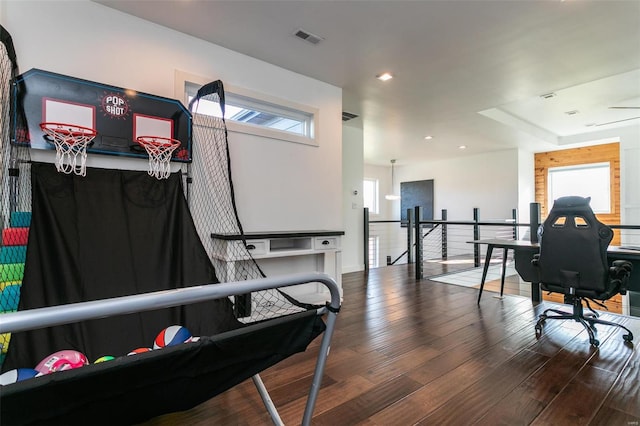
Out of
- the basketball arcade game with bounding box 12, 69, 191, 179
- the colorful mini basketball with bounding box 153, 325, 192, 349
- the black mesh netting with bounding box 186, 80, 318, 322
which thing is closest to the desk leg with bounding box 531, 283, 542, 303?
the black mesh netting with bounding box 186, 80, 318, 322

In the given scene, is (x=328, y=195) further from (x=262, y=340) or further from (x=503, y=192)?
(x=503, y=192)

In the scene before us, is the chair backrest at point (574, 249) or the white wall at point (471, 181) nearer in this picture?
the chair backrest at point (574, 249)

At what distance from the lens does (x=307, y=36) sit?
2783 millimetres

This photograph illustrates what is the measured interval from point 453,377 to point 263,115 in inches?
118

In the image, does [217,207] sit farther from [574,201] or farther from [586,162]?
[586,162]

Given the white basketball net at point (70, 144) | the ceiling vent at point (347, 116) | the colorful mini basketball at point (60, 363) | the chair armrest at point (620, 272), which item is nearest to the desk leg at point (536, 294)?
the chair armrest at point (620, 272)

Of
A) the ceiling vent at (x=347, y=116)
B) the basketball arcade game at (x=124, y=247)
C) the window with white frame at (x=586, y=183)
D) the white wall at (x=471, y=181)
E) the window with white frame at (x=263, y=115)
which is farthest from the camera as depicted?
the white wall at (x=471, y=181)

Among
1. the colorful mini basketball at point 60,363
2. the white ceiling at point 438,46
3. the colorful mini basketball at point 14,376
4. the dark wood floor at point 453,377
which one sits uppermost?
the white ceiling at point 438,46

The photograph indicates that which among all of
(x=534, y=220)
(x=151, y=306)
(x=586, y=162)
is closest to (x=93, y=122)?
(x=151, y=306)

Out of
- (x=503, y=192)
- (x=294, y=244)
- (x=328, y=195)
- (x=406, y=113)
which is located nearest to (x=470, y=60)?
(x=406, y=113)

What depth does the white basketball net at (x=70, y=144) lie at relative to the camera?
2064 millimetres

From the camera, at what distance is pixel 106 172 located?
2.22 m

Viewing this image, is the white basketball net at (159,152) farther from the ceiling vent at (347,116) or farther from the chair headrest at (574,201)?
the chair headrest at (574,201)

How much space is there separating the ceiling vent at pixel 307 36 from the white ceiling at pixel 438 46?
2.1 inches
